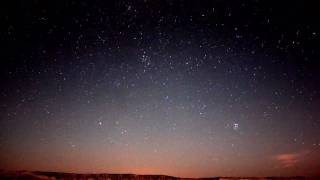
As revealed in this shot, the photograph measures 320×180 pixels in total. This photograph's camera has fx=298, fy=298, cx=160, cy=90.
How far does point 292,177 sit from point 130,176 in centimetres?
2195

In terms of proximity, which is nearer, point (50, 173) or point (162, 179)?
point (50, 173)

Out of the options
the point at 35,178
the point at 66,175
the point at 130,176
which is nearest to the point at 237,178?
the point at 130,176

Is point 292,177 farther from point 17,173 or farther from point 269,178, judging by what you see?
point 17,173

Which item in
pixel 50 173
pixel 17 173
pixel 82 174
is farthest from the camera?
pixel 82 174

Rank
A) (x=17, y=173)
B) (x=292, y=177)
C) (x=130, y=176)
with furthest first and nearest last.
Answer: (x=292, y=177) → (x=130, y=176) → (x=17, y=173)

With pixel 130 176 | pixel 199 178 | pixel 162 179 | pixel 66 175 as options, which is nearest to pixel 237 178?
pixel 199 178

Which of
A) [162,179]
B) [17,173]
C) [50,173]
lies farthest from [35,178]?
[162,179]

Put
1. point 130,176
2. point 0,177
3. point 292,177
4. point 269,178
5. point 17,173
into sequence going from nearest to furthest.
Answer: point 0,177 < point 17,173 < point 130,176 < point 269,178 < point 292,177

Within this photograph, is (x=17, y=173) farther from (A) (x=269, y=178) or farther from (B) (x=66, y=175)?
(A) (x=269, y=178)

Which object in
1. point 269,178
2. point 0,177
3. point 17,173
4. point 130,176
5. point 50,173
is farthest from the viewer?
point 269,178

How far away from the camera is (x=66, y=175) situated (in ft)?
97.9

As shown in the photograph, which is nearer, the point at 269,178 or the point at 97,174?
the point at 97,174

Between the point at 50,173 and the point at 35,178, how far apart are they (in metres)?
5.63

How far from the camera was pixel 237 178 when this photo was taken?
112 feet
